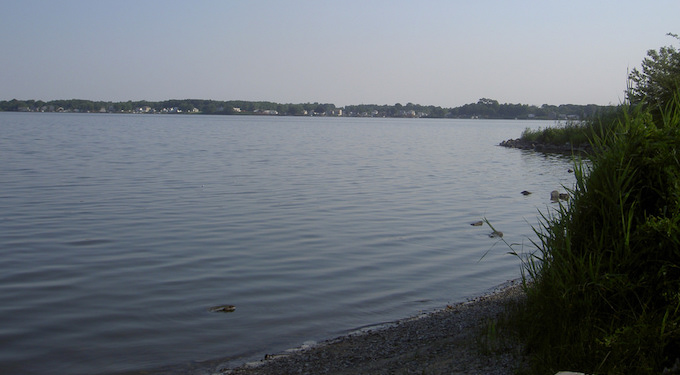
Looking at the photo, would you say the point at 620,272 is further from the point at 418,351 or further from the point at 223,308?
the point at 223,308

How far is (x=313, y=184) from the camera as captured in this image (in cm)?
2700

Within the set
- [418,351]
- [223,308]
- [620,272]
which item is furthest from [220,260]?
[620,272]

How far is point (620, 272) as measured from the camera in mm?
6172

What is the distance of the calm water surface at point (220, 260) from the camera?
9000 millimetres

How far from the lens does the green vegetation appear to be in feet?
18.8

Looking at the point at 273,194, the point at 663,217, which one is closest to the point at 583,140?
the point at 273,194

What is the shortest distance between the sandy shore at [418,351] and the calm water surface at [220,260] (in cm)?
71

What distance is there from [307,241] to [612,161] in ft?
31.9

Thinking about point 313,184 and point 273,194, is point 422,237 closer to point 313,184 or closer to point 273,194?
point 273,194

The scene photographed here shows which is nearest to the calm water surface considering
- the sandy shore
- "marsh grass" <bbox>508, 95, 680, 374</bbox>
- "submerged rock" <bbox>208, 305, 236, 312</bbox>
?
"submerged rock" <bbox>208, 305, 236, 312</bbox>

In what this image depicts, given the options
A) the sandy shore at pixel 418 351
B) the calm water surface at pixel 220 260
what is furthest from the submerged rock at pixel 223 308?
the sandy shore at pixel 418 351

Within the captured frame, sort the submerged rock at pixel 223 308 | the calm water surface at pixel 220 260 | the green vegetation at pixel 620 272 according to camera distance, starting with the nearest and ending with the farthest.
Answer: the green vegetation at pixel 620 272, the calm water surface at pixel 220 260, the submerged rock at pixel 223 308

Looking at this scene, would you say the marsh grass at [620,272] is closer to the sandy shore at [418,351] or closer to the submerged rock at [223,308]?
the sandy shore at [418,351]

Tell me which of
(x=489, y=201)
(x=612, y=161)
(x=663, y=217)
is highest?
(x=612, y=161)
